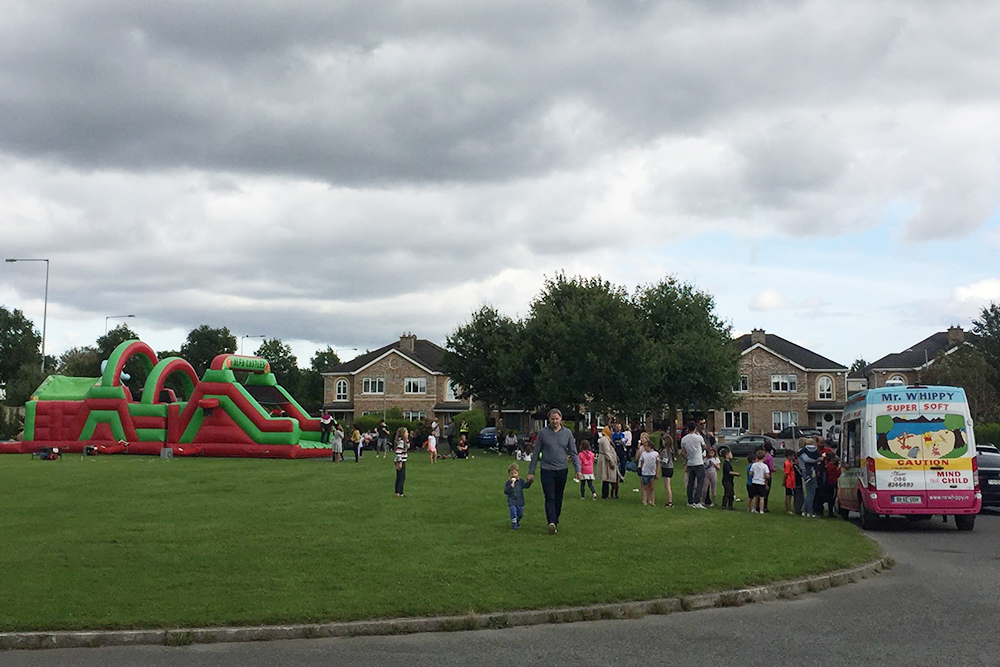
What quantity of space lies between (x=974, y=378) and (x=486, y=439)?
96.7 feet

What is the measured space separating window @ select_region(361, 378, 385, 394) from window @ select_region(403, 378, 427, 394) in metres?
2.04

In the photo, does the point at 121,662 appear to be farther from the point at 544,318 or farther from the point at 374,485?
the point at 544,318

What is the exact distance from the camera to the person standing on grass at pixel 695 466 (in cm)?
2130

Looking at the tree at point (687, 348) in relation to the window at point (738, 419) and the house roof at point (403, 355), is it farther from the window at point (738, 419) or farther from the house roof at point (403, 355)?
the house roof at point (403, 355)

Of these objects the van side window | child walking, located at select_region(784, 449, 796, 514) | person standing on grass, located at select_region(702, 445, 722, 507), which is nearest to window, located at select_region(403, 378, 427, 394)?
person standing on grass, located at select_region(702, 445, 722, 507)

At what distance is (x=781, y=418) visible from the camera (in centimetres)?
8088

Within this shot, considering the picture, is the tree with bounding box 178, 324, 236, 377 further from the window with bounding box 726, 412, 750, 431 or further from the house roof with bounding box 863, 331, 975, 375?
the house roof with bounding box 863, 331, 975, 375

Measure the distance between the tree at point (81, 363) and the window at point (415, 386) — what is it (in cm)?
2972

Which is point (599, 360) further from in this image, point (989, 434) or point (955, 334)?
point (955, 334)

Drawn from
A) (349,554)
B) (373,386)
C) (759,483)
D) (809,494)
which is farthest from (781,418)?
(349,554)

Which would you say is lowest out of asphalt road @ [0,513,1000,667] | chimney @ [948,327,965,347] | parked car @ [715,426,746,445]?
asphalt road @ [0,513,1000,667]

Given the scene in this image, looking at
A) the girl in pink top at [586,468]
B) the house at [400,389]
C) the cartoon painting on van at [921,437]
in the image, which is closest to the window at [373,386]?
the house at [400,389]

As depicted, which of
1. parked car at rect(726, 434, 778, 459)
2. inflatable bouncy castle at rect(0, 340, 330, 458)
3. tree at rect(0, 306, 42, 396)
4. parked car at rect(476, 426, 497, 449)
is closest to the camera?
inflatable bouncy castle at rect(0, 340, 330, 458)

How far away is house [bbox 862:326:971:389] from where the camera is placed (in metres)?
82.4
